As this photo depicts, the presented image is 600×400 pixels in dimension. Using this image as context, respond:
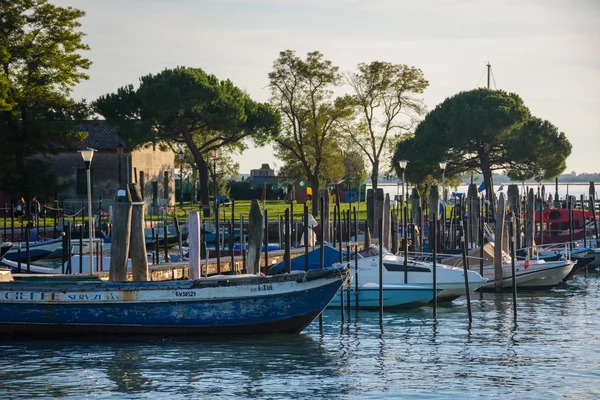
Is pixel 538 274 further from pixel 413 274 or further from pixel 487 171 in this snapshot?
pixel 487 171

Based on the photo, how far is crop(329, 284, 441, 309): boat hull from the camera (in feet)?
101

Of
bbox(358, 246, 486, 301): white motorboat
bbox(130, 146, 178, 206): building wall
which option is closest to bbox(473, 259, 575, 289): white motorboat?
bbox(358, 246, 486, 301): white motorboat

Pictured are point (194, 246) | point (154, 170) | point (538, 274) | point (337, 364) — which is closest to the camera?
point (337, 364)

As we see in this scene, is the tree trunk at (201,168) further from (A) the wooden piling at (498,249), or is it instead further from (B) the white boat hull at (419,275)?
(B) the white boat hull at (419,275)

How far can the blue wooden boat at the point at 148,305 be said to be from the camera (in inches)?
958

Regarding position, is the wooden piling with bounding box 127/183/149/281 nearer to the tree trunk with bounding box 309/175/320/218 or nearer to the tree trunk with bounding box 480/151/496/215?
the tree trunk with bounding box 309/175/320/218

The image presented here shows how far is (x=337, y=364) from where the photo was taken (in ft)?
72.7

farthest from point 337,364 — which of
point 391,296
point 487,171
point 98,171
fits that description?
point 487,171

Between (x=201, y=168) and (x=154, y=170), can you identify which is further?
(x=154, y=170)

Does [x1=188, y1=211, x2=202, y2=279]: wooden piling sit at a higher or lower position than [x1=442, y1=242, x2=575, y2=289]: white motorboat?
higher

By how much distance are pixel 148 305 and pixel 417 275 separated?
10.8m

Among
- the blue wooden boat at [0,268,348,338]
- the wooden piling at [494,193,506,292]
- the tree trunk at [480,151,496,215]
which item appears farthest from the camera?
the tree trunk at [480,151,496,215]

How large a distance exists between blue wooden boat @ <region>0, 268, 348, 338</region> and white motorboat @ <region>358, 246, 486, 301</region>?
24.3 ft

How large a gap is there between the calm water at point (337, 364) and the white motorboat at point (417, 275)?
3304 millimetres
